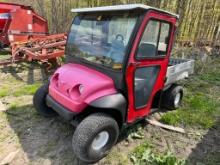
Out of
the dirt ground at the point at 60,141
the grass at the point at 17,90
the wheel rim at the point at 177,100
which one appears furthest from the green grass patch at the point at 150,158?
the grass at the point at 17,90

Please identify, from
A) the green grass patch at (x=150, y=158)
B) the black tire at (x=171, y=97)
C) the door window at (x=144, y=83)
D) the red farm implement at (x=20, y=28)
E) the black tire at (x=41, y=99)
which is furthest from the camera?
the red farm implement at (x=20, y=28)

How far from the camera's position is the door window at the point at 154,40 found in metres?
2.75

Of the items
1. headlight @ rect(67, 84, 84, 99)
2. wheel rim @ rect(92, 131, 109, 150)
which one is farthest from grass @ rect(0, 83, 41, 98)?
wheel rim @ rect(92, 131, 109, 150)

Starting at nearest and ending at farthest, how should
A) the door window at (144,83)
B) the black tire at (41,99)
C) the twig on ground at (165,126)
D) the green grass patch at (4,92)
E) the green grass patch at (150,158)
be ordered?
the green grass patch at (150,158)
the door window at (144,83)
the black tire at (41,99)
the twig on ground at (165,126)
the green grass patch at (4,92)

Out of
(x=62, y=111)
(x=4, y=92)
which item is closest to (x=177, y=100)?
(x=62, y=111)

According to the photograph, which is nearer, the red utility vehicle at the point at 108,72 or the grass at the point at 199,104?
the red utility vehicle at the point at 108,72

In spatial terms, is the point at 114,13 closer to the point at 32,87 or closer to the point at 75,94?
the point at 75,94

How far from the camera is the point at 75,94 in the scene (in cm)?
264

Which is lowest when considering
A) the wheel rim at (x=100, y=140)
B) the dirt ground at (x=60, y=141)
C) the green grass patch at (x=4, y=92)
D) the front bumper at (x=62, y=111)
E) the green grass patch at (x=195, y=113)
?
the dirt ground at (x=60, y=141)

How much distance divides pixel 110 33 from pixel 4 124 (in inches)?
79.4

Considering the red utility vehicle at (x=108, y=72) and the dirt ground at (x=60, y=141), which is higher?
the red utility vehicle at (x=108, y=72)

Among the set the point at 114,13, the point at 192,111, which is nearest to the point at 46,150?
the point at 114,13

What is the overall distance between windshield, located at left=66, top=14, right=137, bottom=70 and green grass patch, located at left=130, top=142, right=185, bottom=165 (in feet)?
3.52

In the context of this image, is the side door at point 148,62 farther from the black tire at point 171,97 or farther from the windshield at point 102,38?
the black tire at point 171,97
